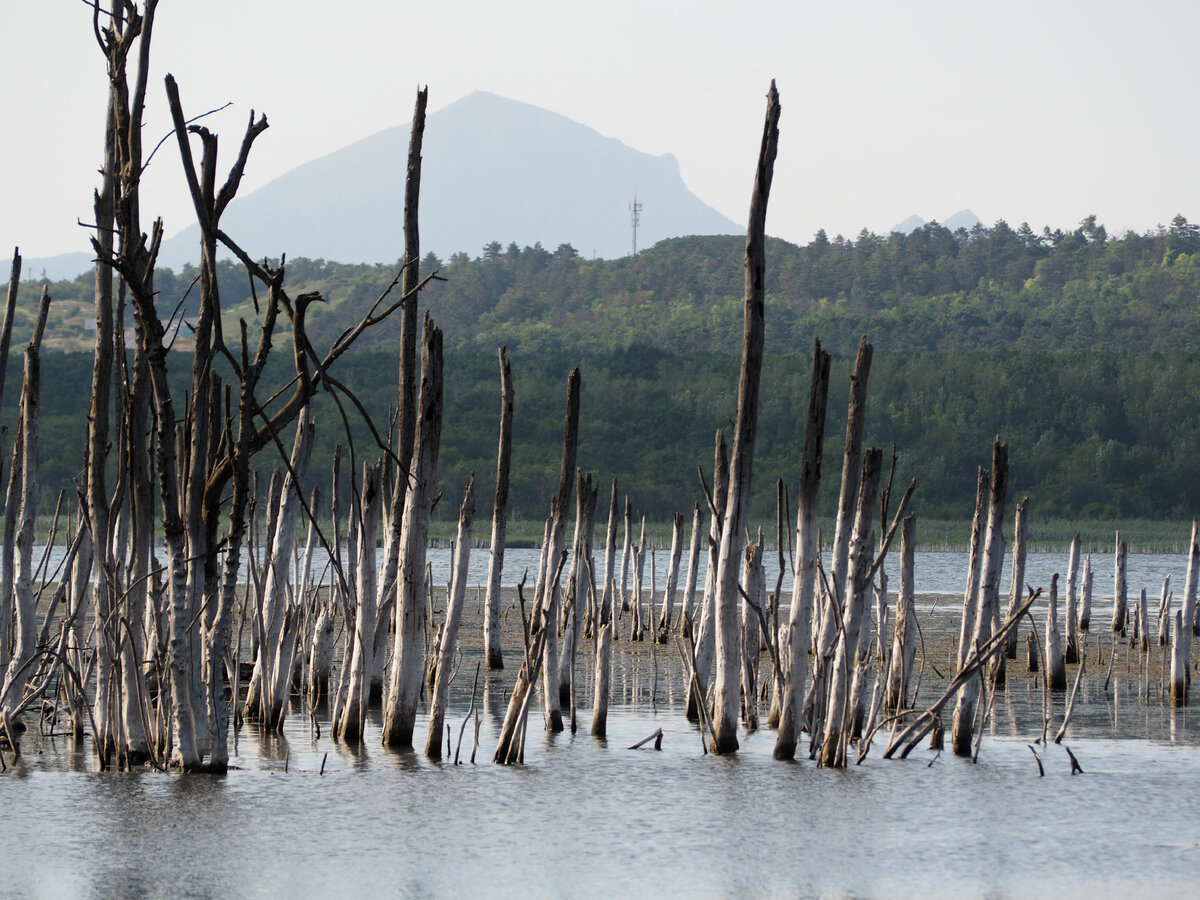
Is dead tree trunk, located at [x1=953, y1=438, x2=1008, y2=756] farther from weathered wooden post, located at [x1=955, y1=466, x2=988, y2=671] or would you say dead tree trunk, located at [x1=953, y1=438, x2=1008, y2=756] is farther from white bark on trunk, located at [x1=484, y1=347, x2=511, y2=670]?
white bark on trunk, located at [x1=484, y1=347, x2=511, y2=670]

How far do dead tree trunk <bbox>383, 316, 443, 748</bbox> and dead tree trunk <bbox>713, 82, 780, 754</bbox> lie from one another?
2.23 metres

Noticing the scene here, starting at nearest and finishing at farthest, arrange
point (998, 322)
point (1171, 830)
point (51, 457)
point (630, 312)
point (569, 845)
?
point (569, 845), point (1171, 830), point (51, 457), point (998, 322), point (630, 312)

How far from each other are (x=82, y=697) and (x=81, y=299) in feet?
338

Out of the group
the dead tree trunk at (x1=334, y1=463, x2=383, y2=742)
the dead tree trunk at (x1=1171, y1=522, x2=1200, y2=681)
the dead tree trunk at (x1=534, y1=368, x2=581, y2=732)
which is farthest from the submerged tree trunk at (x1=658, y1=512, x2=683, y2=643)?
the dead tree trunk at (x1=334, y1=463, x2=383, y2=742)

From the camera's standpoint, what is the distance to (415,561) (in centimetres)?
1132

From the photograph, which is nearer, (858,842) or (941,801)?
(858,842)

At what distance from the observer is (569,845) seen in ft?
30.0

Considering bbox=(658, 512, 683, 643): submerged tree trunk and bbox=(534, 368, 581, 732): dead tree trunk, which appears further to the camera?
bbox=(658, 512, 683, 643): submerged tree trunk

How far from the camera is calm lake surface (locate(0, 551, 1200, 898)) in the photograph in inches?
326

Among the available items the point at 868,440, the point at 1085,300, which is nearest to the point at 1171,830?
the point at 868,440

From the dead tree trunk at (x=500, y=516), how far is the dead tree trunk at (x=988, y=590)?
15.8 ft

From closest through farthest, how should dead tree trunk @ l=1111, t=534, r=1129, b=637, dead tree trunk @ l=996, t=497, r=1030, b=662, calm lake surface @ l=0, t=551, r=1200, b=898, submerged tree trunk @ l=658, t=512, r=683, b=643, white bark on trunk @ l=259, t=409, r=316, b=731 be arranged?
calm lake surface @ l=0, t=551, r=1200, b=898 → white bark on trunk @ l=259, t=409, r=316, b=731 → dead tree trunk @ l=996, t=497, r=1030, b=662 → submerged tree trunk @ l=658, t=512, r=683, b=643 → dead tree trunk @ l=1111, t=534, r=1129, b=637

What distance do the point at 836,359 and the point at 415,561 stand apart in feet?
268

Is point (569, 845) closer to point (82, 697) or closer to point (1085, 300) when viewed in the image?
point (82, 697)
